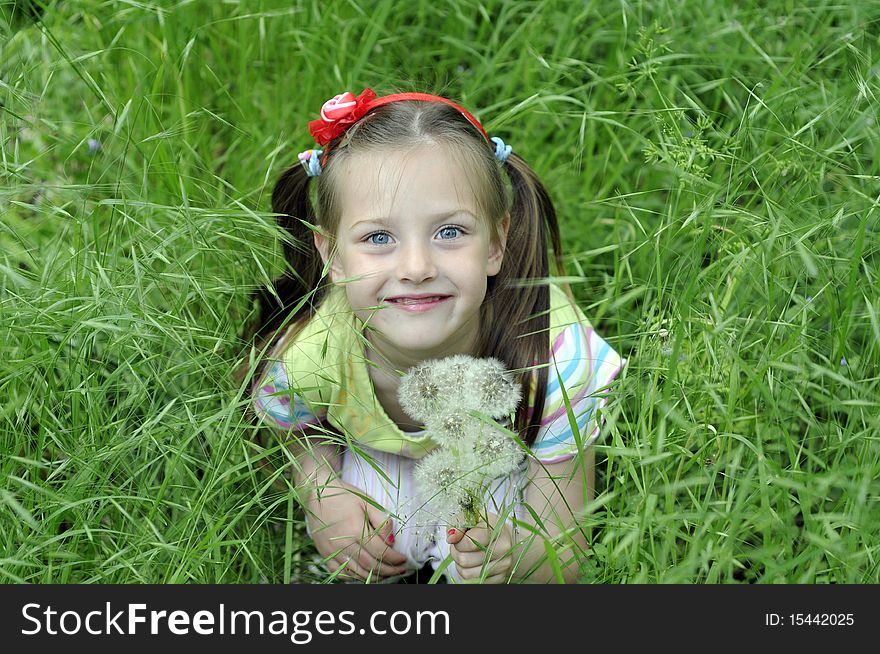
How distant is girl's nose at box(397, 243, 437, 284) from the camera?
1.75 metres

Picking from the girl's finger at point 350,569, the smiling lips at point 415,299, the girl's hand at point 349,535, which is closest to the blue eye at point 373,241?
the smiling lips at point 415,299

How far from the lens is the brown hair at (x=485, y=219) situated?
188cm

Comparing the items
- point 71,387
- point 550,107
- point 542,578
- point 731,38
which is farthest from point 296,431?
point 731,38

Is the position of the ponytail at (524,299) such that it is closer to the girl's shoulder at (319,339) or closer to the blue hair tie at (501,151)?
the blue hair tie at (501,151)

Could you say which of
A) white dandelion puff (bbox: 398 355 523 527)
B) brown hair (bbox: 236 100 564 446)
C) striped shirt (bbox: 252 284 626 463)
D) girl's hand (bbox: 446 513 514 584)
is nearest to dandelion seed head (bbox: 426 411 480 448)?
white dandelion puff (bbox: 398 355 523 527)

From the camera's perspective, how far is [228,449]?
172cm

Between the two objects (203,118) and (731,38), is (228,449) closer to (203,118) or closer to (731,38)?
(203,118)

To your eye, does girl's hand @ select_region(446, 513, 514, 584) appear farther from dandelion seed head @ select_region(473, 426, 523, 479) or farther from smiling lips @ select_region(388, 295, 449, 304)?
smiling lips @ select_region(388, 295, 449, 304)

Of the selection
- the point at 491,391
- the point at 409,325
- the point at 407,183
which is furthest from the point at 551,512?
the point at 407,183

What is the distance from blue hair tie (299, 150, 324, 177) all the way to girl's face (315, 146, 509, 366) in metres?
0.16

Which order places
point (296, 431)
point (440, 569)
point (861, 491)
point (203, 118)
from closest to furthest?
1. point (861, 491)
2. point (440, 569)
3. point (296, 431)
4. point (203, 118)

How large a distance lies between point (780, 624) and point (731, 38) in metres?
1.77

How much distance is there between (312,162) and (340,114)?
4.6 inches

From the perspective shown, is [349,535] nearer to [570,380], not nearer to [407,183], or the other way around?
[570,380]
